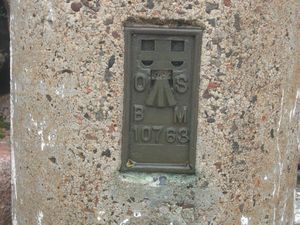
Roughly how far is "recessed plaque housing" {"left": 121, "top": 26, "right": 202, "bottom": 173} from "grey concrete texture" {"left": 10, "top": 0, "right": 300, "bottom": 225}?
25 millimetres

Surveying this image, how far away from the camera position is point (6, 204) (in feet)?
9.41

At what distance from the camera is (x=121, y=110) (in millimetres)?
2008

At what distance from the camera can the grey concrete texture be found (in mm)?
1967

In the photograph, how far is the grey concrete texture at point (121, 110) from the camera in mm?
1967

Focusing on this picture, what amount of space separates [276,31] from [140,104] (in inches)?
18.4

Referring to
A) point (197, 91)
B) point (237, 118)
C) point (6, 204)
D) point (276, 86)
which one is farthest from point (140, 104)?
point (6, 204)

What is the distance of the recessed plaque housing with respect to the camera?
1.97m

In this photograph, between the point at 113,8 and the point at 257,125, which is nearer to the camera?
the point at 113,8

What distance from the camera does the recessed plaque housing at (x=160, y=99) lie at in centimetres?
197

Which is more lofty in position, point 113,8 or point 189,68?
point 113,8

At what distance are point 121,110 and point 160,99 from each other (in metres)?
0.12

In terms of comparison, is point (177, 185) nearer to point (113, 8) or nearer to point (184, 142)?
point (184, 142)

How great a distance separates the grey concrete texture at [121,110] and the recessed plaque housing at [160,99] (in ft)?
0.08

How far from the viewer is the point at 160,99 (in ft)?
6.54
